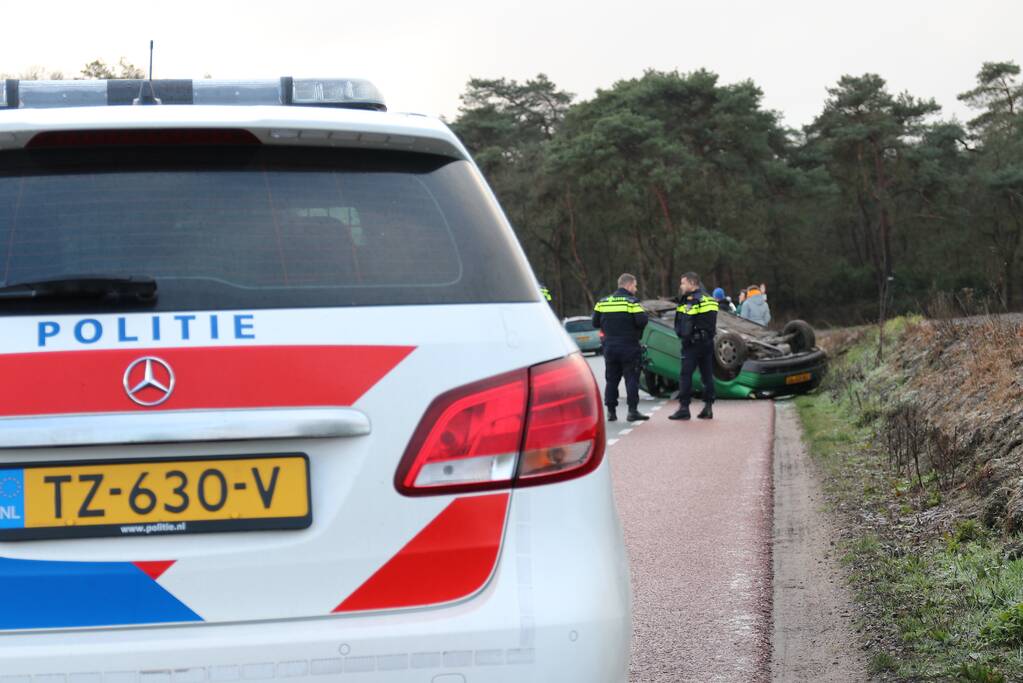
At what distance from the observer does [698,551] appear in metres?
7.49

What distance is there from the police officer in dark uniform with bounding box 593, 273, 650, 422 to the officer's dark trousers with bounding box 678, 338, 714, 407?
54 centimetres

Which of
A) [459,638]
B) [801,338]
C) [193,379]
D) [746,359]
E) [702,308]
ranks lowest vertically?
[746,359]

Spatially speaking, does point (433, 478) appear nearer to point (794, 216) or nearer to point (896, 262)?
point (794, 216)

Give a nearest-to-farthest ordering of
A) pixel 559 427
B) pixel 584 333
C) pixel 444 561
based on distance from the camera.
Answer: pixel 444 561, pixel 559 427, pixel 584 333

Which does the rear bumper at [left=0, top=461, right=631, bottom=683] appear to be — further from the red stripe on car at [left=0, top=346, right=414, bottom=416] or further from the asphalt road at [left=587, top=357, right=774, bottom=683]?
the asphalt road at [left=587, top=357, right=774, bottom=683]

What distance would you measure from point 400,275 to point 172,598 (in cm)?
73

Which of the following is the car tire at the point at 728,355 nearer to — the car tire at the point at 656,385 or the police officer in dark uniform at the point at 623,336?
the car tire at the point at 656,385

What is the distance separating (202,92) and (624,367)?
44.0 ft

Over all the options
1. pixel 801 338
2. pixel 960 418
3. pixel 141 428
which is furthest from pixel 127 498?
pixel 801 338

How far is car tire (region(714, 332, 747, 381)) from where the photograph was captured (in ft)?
63.4

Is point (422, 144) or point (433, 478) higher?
point (422, 144)

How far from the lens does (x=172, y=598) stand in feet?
8.38

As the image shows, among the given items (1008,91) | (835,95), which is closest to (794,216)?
(835,95)

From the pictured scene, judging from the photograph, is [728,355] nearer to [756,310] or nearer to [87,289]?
[756,310]
